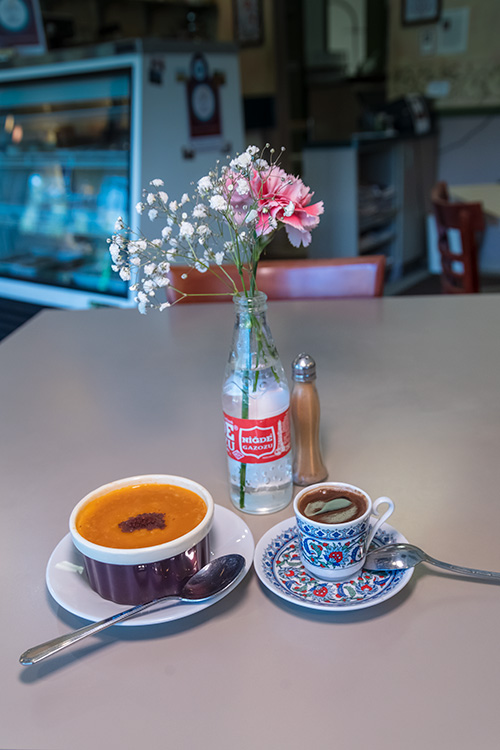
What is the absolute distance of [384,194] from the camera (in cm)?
464

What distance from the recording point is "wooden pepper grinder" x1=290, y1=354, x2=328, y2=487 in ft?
2.70

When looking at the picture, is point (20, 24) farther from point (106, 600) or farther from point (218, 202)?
point (106, 600)

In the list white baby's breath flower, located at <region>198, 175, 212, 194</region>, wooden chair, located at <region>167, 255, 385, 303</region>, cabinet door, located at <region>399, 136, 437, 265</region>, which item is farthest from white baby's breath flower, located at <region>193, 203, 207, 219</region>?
cabinet door, located at <region>399, 136, 437, 265</region>

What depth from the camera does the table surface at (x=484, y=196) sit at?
278cm

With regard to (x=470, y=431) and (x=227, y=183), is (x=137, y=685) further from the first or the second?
(x=470, y=431)

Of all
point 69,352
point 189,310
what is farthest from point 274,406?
point 189,310

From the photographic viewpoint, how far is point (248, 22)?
17.9ft

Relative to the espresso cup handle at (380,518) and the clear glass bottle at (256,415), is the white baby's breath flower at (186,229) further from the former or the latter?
the espresso cup handle at (380,518)

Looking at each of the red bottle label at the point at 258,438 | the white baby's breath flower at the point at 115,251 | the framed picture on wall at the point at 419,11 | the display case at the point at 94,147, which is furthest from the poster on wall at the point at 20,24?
the red bottle label at the point at 258,438

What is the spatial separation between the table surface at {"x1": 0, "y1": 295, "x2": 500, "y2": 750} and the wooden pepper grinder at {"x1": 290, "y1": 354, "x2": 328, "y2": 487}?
47 millimetres

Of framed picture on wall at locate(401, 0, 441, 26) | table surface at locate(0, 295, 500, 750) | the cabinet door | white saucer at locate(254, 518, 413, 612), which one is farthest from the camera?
framed picture on wall at locate(401, 0, 441, 26)

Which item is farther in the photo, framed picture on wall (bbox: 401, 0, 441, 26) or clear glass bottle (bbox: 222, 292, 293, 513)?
framed picture on wall (bbox: 401, 0, 441, 26)

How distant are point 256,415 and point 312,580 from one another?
20 cm

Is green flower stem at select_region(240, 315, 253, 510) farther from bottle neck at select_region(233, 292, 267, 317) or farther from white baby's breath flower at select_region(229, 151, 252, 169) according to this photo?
white baby's breath flower at select_region(229, 151, 252, 169)
